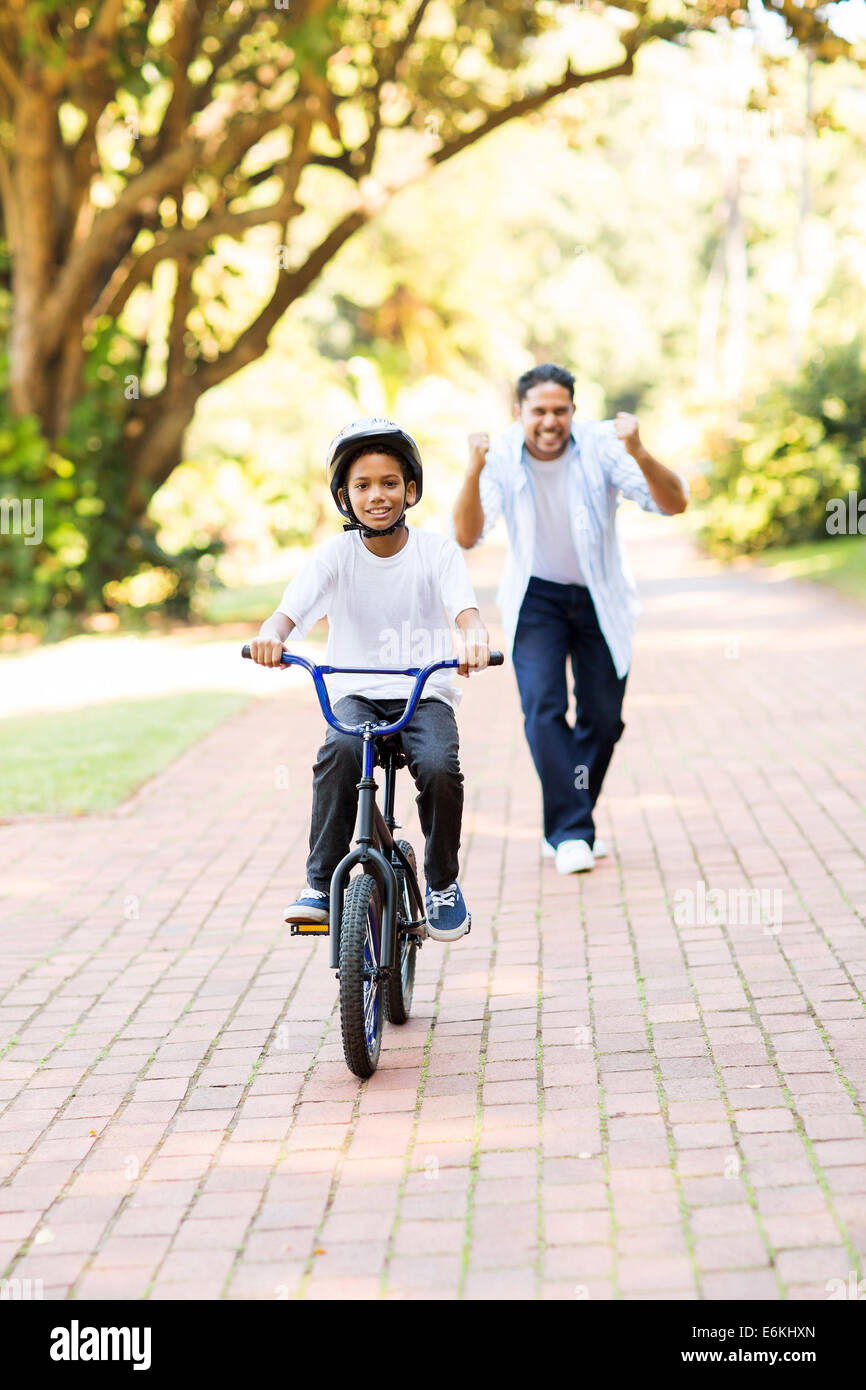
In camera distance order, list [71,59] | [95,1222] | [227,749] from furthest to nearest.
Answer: [71,59] < [227,749] < [95,1222]

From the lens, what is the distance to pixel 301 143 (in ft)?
52.5

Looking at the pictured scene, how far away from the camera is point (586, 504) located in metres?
6.41

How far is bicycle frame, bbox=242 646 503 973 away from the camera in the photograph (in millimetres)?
4344

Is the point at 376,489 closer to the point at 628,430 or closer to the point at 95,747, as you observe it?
the point at 628,430

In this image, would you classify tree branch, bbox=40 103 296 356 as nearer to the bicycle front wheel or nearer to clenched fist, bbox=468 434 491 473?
clenched fist, bbox=468 434 491 473

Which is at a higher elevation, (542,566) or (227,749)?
(542,566)

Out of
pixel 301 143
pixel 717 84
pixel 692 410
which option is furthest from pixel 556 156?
pixel 301 143

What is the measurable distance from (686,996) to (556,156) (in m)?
56.7

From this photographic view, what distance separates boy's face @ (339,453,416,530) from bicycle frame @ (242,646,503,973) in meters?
0.46

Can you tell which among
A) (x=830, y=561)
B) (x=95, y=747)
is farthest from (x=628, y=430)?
(x=830, y=561)

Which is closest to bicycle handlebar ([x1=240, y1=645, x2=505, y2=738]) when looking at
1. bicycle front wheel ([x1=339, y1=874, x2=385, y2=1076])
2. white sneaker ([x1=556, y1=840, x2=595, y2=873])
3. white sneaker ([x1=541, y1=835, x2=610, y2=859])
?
bicycle front wheel ([x1=339, y1=874, x2=385, y2=1076])

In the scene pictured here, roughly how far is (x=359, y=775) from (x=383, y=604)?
55 cm

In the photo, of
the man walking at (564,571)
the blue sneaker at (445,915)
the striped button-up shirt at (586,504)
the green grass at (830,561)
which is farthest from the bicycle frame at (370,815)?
the green grass at (830,561)
